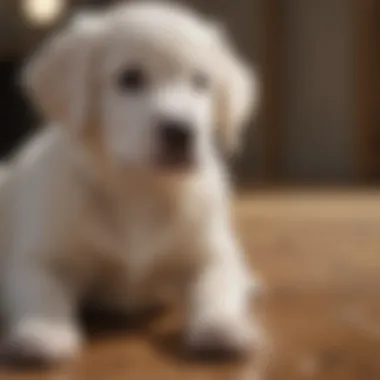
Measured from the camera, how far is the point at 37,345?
103cm

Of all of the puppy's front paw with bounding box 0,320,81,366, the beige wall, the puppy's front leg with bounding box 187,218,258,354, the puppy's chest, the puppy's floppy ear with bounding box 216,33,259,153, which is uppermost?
the beige wall

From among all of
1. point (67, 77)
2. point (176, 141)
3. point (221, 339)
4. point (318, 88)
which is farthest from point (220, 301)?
point (318, 88)

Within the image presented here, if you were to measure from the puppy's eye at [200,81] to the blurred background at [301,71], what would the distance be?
7.80ft

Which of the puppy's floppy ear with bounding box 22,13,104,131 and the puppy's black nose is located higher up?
the puppy's floppy ear with bounding box 22,13,104,131

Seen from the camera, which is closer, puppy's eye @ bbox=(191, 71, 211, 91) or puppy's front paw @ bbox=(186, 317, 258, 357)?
puppy's front paw @ bbox=(186, 317, 258, 357)

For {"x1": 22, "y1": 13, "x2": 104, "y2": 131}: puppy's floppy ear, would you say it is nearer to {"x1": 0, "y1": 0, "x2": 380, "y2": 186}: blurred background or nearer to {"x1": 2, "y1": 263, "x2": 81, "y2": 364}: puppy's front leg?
{"x1": 2, "y1": 263, "x2": 81, "y2": 364}: puppy's front leg

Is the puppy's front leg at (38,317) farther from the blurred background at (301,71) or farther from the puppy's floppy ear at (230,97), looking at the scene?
the blurred background at (301,71)

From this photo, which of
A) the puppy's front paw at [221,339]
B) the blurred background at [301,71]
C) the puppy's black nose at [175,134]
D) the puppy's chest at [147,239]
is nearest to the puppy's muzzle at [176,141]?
the puppy's black nose at [175,134]

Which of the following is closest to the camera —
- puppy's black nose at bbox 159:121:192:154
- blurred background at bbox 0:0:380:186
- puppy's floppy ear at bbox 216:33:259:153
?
puppy's black nose at bbox 159:121:192:154

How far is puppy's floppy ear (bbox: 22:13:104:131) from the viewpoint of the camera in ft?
3.96

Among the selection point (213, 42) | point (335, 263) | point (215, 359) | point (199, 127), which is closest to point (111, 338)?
point (215, 359)

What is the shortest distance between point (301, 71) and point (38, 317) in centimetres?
282

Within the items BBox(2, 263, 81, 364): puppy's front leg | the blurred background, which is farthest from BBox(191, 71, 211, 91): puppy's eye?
the blurred background

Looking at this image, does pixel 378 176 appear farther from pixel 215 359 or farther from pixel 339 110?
pixel 215 359
